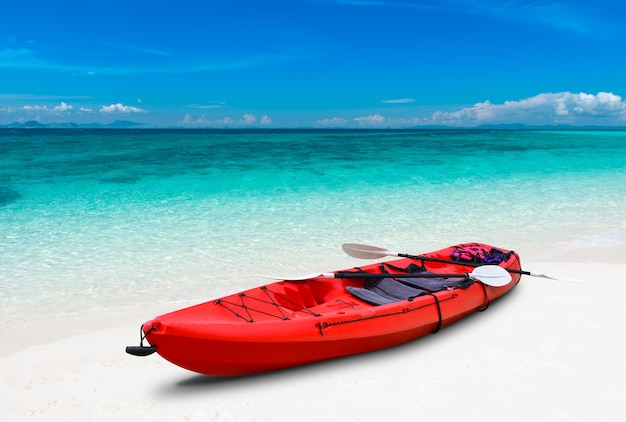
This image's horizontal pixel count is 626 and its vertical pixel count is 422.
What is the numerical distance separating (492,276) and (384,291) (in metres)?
1.37

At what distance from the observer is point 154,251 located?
28.4ft

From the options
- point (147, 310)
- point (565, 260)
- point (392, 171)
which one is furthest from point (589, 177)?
point (147, 310)

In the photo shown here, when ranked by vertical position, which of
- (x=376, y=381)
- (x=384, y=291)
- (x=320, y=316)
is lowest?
(x=376, y=381)

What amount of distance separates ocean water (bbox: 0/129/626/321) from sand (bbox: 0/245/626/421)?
1.56m

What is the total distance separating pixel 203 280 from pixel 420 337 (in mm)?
3491

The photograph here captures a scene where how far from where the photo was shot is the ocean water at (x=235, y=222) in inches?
285

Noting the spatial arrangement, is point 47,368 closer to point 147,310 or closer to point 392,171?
point 147,310

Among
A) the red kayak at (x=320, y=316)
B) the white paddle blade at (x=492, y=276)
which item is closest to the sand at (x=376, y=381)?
the red kayak at (x=320, y=316)

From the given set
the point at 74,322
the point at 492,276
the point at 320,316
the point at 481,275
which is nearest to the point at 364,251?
the point at 481,275

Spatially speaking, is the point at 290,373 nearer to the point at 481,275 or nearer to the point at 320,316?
the point at 320,316

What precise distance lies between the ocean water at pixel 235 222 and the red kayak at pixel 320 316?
1748mm

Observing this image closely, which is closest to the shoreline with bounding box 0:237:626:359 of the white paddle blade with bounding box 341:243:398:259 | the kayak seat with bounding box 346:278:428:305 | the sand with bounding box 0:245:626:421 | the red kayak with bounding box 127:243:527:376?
the sand with bounding box 0:245:626:421

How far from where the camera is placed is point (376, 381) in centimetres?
446

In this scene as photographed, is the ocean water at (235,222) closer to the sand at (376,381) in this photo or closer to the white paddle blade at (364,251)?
the white paddle blade at (364,251)
